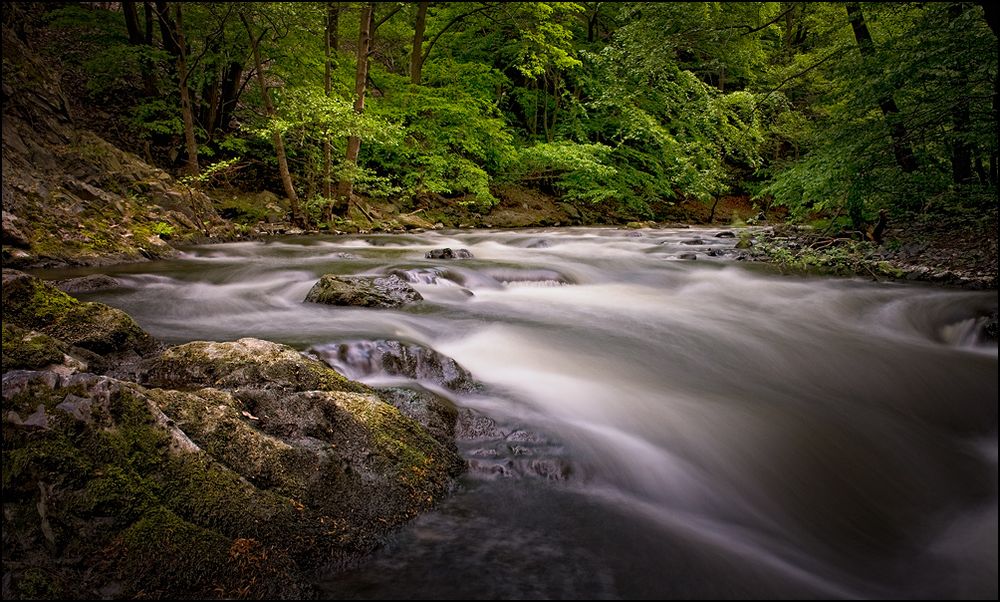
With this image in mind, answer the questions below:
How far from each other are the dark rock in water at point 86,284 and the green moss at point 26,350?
403 cm

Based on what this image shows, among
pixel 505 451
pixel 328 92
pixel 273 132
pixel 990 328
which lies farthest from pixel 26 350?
pixel 328 92

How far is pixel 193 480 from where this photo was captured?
1910 mm

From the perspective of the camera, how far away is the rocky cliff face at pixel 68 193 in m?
7.00

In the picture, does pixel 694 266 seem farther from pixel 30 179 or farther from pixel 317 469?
pixel 30 179

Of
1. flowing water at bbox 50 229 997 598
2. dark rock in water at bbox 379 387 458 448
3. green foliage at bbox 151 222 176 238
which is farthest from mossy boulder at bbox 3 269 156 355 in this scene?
green foliage at bbox 151 222 176 238

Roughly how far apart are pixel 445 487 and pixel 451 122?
14004 mm

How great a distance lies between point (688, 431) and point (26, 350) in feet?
A: 11.0

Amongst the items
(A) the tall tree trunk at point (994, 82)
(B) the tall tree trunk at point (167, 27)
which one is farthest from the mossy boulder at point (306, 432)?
(B) the tall tree trunk at point (167, 27)

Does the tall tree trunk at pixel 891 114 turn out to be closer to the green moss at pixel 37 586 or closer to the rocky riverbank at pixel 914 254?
the rocky riverbank at pixel 914 254

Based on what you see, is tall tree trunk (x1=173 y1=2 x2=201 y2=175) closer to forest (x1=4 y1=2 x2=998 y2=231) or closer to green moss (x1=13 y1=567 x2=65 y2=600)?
forest (x1=4 y1=2 x2=998 y2=231)

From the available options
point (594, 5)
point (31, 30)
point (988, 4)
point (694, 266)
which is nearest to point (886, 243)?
point (694, 266)

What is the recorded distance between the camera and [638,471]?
2842 mm

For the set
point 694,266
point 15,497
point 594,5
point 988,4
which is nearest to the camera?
point 15,497

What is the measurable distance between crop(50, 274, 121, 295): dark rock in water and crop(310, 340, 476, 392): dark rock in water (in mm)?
3577
